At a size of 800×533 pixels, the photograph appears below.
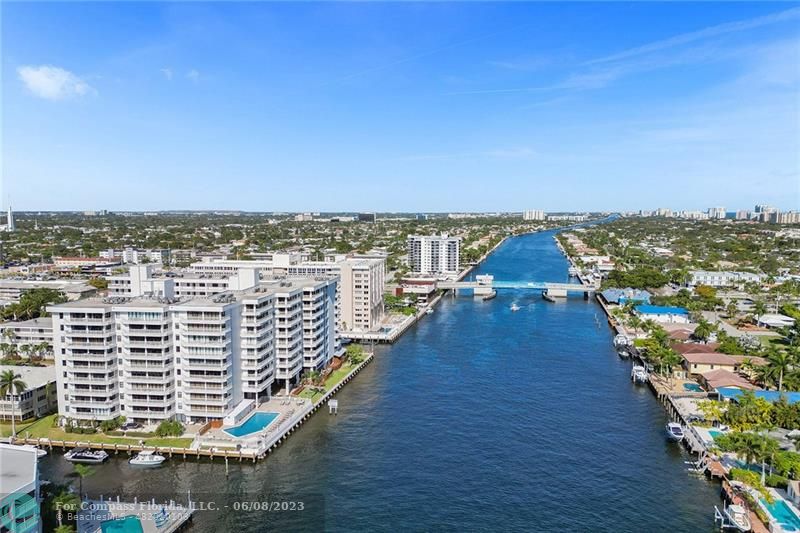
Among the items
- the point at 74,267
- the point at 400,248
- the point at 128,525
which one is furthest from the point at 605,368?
→ the point at 400,248

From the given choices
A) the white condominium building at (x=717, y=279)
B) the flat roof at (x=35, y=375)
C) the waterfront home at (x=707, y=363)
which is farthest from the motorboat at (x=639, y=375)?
the white condominium building at (x=717, y=279)

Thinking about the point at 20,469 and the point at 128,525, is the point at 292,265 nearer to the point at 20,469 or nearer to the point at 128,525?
the point at 128,525

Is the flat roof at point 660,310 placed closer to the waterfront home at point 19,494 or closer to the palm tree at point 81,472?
the palm tree at point 81,472

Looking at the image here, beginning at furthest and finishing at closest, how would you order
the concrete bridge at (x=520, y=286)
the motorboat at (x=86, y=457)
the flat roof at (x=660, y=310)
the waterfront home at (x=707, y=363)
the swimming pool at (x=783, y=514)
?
the concrete bridge at (x=520, y=286) → the flat roof at (x=660, y=310) → the waterfront home at (x=707, y=363) → the motorboat at (x=86, y=457) → the swimming pool at (x=783, y=514)

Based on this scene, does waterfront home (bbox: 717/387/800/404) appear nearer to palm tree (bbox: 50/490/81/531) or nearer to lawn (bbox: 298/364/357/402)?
lawn (bbox: 298/364/357/402)

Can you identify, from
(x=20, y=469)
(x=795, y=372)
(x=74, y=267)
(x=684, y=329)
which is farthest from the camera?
(x=74, y=267)

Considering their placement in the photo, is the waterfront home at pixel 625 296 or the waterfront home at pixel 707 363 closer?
the waterfront home at pixel 707 363

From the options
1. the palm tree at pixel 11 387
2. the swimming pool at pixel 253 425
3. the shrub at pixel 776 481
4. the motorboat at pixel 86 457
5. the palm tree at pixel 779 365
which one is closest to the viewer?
the shrub at pixel 776 481
